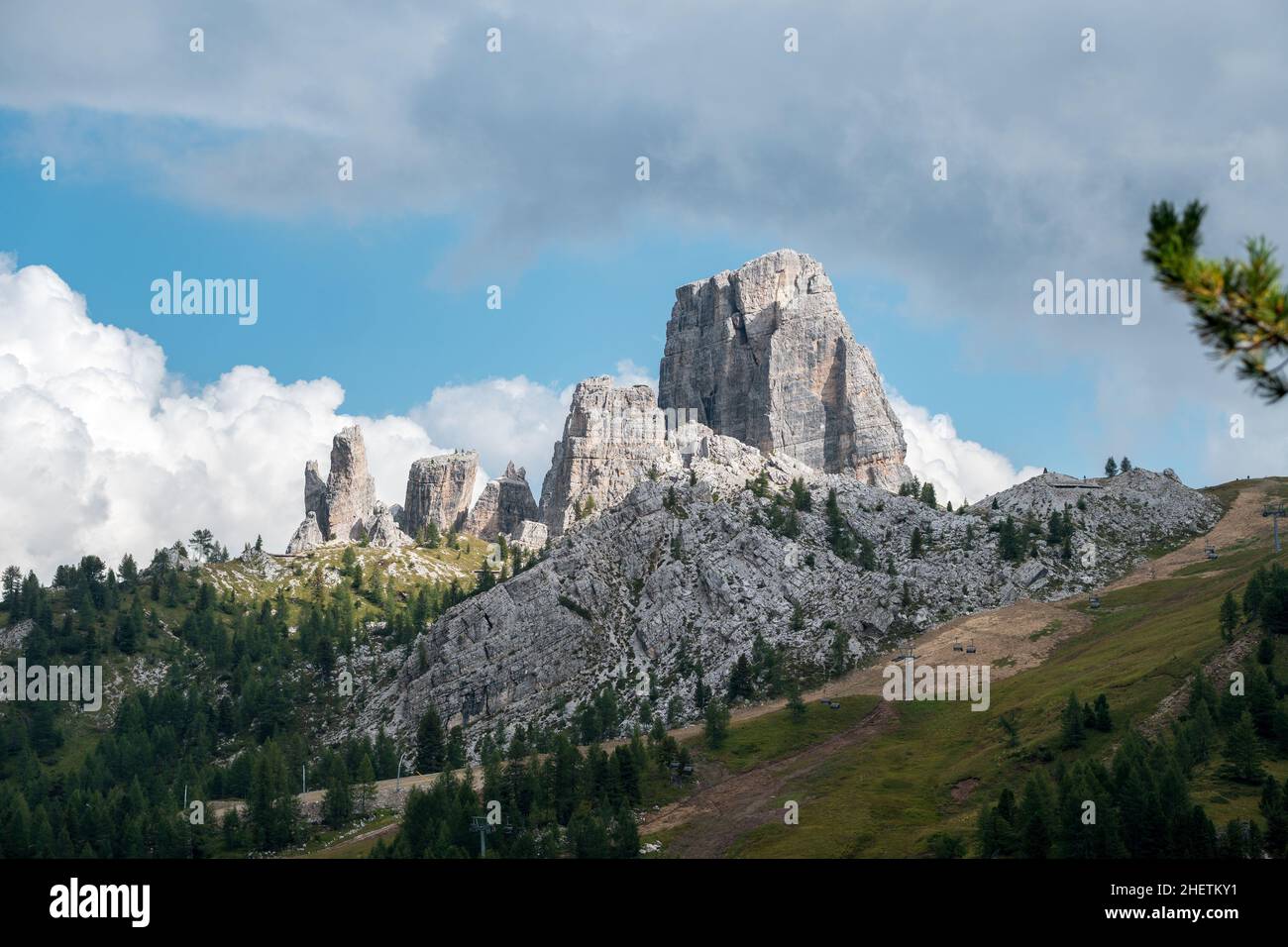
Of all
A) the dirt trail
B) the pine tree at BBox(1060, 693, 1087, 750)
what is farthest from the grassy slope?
the dirt trail

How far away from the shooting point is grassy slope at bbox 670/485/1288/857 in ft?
498

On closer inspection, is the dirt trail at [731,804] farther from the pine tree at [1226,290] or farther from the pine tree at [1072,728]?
the pine tree at [1226,290]

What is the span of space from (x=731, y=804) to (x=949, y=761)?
30.6 m

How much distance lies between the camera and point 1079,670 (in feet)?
638

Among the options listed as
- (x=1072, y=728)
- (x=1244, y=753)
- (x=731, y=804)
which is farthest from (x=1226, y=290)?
(x=731, y=804)

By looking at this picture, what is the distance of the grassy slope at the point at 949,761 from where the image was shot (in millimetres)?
151750

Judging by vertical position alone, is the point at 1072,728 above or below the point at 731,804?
above

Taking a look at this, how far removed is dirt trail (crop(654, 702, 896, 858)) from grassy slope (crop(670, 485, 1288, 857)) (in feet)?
9.90

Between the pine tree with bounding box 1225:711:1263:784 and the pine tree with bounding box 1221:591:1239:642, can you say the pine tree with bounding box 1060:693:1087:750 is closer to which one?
the pine tree with bounding box 1225:711:1263:784

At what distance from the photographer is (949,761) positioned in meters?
178

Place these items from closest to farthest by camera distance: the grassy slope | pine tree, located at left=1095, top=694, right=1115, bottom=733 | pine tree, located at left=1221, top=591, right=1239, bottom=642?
the grassy slope
pine tree, located at left=1095, top=694, right=1115, bottom=733
pine tree, located at left=1221, top=591, right=1239, bottom=642

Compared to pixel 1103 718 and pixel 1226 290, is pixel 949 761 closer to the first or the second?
pixel 1103 718
